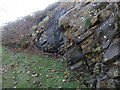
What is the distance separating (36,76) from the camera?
690cm

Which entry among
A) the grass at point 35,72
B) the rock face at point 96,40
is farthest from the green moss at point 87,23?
the grass at point 35,72

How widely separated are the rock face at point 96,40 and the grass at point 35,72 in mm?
1160

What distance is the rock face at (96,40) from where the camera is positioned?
514 cm

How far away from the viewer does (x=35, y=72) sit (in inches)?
289

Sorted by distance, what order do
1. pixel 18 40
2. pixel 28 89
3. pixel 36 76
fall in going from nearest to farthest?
pixel 28 89, pixel 36 76, pixel 18 40

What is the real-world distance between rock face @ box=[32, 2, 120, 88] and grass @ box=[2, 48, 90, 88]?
1.16 metres

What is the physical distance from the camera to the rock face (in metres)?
5.14

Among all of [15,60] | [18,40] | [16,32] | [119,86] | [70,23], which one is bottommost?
[119,86]

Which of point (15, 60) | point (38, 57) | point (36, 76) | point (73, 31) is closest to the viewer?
point (36, 76)

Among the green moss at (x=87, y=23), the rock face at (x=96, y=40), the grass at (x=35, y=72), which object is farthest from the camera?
the green moss at (x=87, y=23)

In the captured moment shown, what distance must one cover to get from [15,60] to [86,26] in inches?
273

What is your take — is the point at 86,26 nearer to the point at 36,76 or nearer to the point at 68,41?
the point at 68,41

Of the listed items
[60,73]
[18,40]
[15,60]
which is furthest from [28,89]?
[18,40]

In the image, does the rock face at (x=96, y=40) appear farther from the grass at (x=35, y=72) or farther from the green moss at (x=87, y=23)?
the grass at (x=35, y=72)
